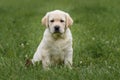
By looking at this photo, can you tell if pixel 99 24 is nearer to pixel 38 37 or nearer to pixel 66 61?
pixel 38 37

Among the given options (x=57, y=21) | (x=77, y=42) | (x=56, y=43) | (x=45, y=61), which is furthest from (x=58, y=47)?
(x=77, y=42)

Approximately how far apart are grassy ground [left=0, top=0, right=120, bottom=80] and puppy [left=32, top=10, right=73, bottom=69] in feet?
0.98

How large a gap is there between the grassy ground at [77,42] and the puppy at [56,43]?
0.30 m

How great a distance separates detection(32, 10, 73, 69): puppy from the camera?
28.5 feet

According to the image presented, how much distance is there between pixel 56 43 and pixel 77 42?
8.99ft

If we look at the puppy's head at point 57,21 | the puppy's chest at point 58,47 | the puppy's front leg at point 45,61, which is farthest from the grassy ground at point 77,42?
the puppy's head at point 57,21

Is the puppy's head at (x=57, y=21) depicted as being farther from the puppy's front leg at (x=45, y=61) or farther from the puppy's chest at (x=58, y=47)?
the puppy's front leg at (x=45, y=61)

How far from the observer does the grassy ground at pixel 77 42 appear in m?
7.88

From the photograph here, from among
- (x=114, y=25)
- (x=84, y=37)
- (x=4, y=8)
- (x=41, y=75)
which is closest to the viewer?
(x=41, y=75)

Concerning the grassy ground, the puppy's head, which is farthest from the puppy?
the grassy ground

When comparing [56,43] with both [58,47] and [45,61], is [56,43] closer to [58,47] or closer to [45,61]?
[58,47]

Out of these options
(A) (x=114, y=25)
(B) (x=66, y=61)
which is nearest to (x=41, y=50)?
(B) (x=66, y=61)

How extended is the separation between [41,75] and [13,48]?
2.65 meters

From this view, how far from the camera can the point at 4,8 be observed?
20672mm
